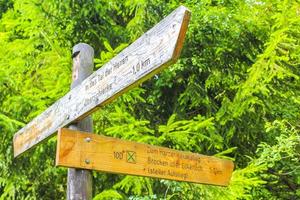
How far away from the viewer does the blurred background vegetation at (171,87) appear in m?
4.38

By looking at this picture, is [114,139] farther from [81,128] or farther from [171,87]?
[171,87]

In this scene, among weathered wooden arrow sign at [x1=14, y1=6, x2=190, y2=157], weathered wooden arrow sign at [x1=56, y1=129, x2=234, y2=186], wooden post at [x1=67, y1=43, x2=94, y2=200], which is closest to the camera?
weathered wooden arrow sign at [x1=14, y1=6, x2=190, y2=157]

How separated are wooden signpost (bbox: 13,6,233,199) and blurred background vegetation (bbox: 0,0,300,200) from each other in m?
1.20

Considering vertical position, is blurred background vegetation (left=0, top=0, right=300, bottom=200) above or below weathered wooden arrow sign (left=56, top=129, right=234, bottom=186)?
above

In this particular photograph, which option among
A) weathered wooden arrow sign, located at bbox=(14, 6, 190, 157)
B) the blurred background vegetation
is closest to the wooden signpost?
weathered wooden arrow sign, located at bbox=(14, 6, 190, 157)

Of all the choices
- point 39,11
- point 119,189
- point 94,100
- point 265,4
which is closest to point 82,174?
point 94,100

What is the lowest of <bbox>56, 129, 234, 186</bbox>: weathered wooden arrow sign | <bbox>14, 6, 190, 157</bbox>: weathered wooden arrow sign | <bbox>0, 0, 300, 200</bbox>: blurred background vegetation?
<bbox>56, 129, 234, 186</bbox>: weathered wooden arrow sign

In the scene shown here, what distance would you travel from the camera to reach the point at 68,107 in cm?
262

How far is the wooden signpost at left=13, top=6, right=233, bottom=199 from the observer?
78.4 inches

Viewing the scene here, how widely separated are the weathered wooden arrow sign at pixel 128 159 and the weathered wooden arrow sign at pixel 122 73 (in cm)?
17

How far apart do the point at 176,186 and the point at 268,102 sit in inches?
87.5

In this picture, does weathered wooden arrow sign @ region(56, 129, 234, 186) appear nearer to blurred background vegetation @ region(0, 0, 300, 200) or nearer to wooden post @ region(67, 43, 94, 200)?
wooden post @ region(67, 43, 94, 200)

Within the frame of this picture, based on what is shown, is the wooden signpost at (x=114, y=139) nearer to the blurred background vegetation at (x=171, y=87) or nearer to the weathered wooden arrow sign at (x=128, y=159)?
the weathered wooden arrow sign at (x=128, y=159)

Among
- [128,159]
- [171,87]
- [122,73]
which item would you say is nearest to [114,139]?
[128,159]
